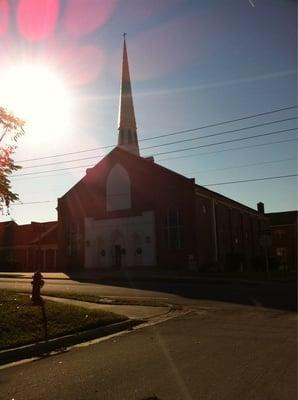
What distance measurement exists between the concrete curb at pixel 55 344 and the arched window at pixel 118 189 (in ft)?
112

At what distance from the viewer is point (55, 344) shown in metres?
10.3

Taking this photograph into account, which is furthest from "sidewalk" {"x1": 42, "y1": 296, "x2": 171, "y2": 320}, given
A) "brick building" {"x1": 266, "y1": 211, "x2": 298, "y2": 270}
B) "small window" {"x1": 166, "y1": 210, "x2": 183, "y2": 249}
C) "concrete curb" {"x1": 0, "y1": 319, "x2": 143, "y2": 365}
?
"brick building" {"x1": 266, "y1": 211, "x2": 298, "y2": 270}

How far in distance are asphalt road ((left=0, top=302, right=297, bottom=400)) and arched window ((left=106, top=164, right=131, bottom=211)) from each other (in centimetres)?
3525

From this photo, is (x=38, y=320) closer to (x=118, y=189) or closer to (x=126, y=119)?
(x=118, y=189)

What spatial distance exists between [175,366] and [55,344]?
326cm

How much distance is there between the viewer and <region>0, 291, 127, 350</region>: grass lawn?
10352 mm

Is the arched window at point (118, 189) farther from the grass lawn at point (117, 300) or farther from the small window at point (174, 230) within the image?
the grass lawn at point (117, 300)

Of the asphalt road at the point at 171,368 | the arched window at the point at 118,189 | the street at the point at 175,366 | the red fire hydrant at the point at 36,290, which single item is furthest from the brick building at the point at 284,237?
the asphalt road at the point at 171,368

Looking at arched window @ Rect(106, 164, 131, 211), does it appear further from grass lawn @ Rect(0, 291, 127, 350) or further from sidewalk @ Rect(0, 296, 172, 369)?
grass lawn @ Rect(0, 291, 127, 350)

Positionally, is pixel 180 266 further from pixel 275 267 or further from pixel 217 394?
pixel 217 394

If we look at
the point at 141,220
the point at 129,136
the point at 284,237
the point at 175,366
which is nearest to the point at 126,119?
the point at 129,136

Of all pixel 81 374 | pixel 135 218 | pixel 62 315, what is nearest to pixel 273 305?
pixel 62 315

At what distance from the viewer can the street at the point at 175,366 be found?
6.67 meters

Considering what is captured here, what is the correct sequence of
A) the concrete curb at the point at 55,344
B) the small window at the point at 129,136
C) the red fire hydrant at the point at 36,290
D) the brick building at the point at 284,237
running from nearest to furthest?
the concrete curb at the point at 55,344 → the red fire hydrant at the point at 36,290 → the small window at the point at 129,136 → the brick building at the point at 284,237
